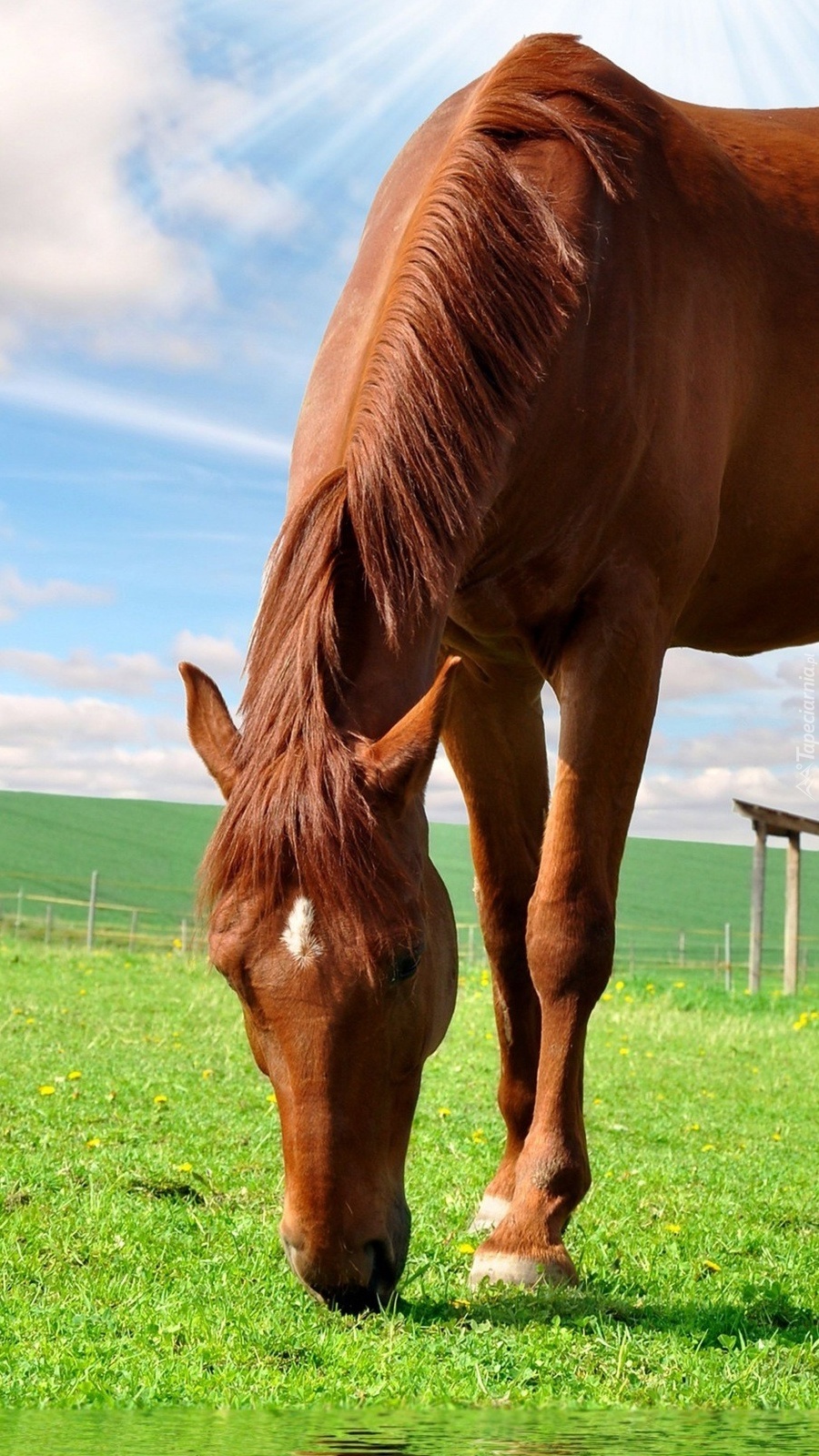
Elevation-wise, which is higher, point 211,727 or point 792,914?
point 792,914

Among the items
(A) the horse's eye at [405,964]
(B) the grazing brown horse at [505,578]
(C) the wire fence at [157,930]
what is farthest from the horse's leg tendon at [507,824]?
(C) the wire fence at [157,930]

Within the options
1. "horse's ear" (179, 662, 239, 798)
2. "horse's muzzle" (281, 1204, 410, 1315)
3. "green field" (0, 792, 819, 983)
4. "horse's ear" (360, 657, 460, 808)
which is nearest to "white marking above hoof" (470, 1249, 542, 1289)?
"horse's muzzle" (281, 1204, 410, 1315)

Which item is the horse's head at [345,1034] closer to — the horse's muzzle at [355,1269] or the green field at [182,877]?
the horse's muzzle at [355,1269]

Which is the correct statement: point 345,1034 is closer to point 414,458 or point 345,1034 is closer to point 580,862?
point 580,862

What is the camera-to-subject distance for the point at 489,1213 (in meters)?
4.76

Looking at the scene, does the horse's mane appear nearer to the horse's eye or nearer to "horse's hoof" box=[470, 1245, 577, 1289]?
the horse's eye

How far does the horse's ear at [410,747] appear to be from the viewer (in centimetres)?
321

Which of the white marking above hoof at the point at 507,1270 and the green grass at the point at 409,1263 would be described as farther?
the white marking above hoof at the point at 507,1270

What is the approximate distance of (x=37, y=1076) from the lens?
26.4 ft

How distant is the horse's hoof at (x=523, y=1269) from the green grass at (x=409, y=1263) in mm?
65

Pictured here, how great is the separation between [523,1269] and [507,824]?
1.82m

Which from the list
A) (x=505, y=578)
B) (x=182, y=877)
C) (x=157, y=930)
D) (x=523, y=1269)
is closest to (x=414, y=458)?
(x=505, y=578)

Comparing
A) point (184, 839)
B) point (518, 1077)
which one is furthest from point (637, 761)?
point (184, 839)

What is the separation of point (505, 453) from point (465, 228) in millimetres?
689
